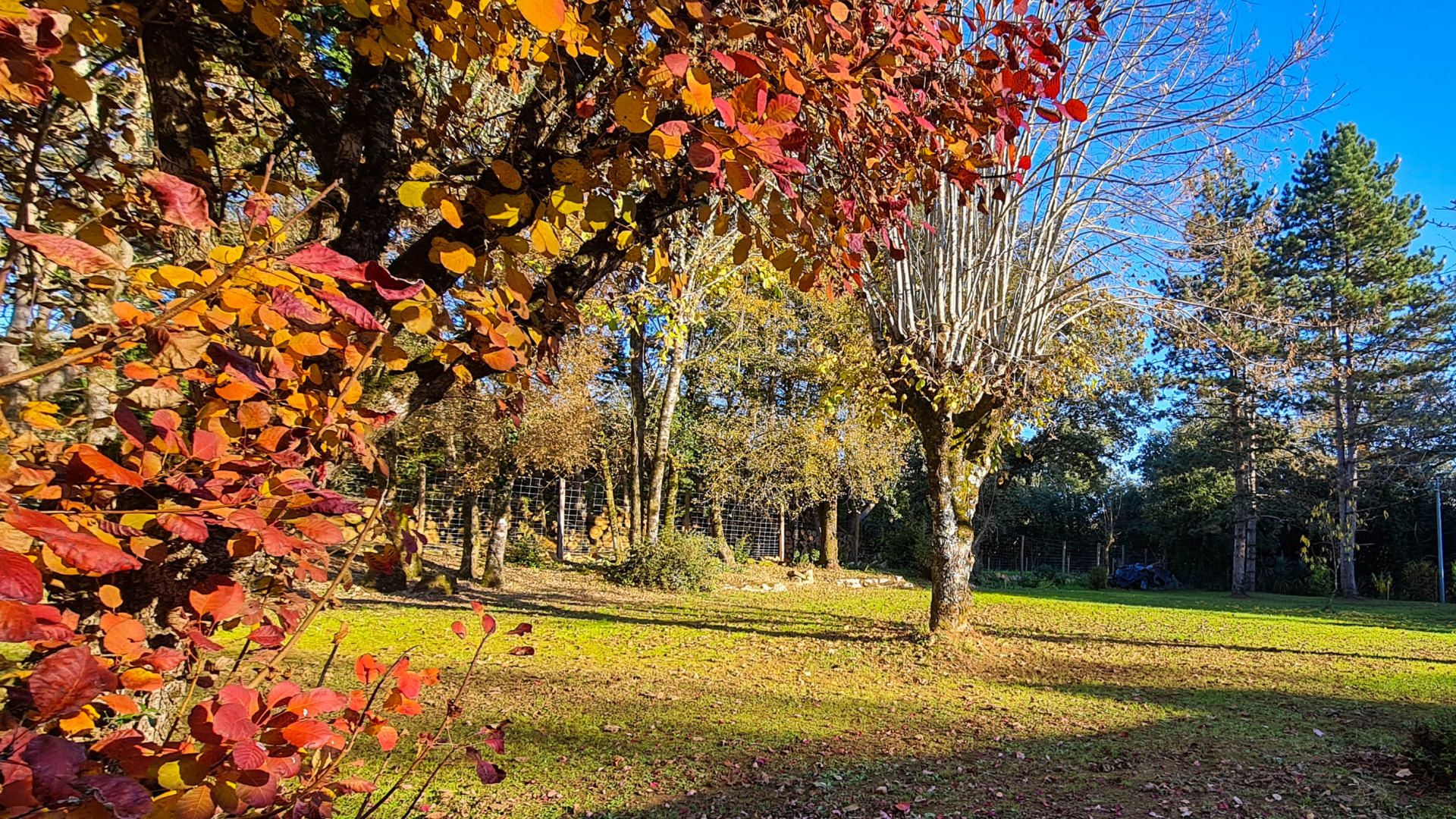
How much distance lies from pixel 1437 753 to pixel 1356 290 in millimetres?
24804

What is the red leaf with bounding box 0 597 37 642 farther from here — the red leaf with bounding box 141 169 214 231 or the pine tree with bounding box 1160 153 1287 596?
the pine tree with bounding box 1160 153 1287 596

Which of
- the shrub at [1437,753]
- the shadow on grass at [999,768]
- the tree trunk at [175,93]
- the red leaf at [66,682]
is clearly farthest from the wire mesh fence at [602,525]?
the red leaf at [66,682]

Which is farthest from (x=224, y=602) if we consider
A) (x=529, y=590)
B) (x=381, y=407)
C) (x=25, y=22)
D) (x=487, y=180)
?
(x=529, y=590)

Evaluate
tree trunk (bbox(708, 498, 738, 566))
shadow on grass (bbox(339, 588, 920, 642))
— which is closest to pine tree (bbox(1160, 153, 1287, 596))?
shadow on grass (bbox(339, 588, 920, 642))

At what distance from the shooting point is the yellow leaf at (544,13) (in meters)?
1.04

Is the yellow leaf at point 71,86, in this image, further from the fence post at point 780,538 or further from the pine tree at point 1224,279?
the fence post at point 780,538

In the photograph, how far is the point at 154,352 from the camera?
984mm

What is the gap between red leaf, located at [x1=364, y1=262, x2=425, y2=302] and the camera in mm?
1150

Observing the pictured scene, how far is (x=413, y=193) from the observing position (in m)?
1.28

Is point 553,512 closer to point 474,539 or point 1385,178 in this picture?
point 474,539

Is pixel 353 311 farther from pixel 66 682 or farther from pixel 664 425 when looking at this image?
pixel 664 425

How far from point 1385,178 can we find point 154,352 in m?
32.2

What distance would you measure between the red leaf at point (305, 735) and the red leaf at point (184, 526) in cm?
29

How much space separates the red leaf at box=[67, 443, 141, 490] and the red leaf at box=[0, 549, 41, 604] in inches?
11.4
